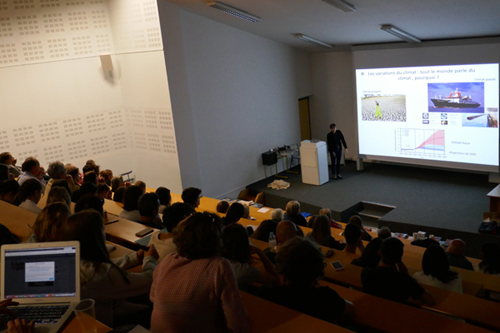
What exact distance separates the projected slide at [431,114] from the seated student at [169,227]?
7267mm

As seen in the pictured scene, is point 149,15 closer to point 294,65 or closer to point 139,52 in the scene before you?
point 139,52

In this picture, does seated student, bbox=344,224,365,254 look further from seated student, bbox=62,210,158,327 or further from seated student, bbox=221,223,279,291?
seated student, bbox=62,210,158,327

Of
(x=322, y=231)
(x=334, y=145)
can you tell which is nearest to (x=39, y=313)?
(x=322, y=231)

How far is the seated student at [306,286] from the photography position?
2281mm

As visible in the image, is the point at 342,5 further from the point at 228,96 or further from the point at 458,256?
the point at 458,256

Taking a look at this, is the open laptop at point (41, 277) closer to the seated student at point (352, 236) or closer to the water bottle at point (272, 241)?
the water bottle at point (272, 241)

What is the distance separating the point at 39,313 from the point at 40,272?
199 mm

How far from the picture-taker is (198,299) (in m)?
1.92

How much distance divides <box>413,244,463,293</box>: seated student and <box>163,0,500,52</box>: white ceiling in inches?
181

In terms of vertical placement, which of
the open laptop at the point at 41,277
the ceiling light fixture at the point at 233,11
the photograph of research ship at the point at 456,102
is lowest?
the open laptop at the point at 41,277

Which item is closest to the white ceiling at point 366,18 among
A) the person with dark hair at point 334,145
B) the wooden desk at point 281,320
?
the person with dark hair at point 334,145

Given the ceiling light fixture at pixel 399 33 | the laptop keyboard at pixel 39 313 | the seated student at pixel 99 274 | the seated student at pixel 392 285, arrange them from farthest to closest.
Answer: 1. the ceiling light fixture at pixel 399 33
2. the seated student at pixel 392 285
3. the seated student at pixel 99 274
4. the laptop keyboard at pixel 39 313

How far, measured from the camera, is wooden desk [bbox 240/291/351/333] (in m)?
2.08

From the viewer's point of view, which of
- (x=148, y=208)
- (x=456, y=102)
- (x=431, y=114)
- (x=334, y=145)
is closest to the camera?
(x=148, y=208)
